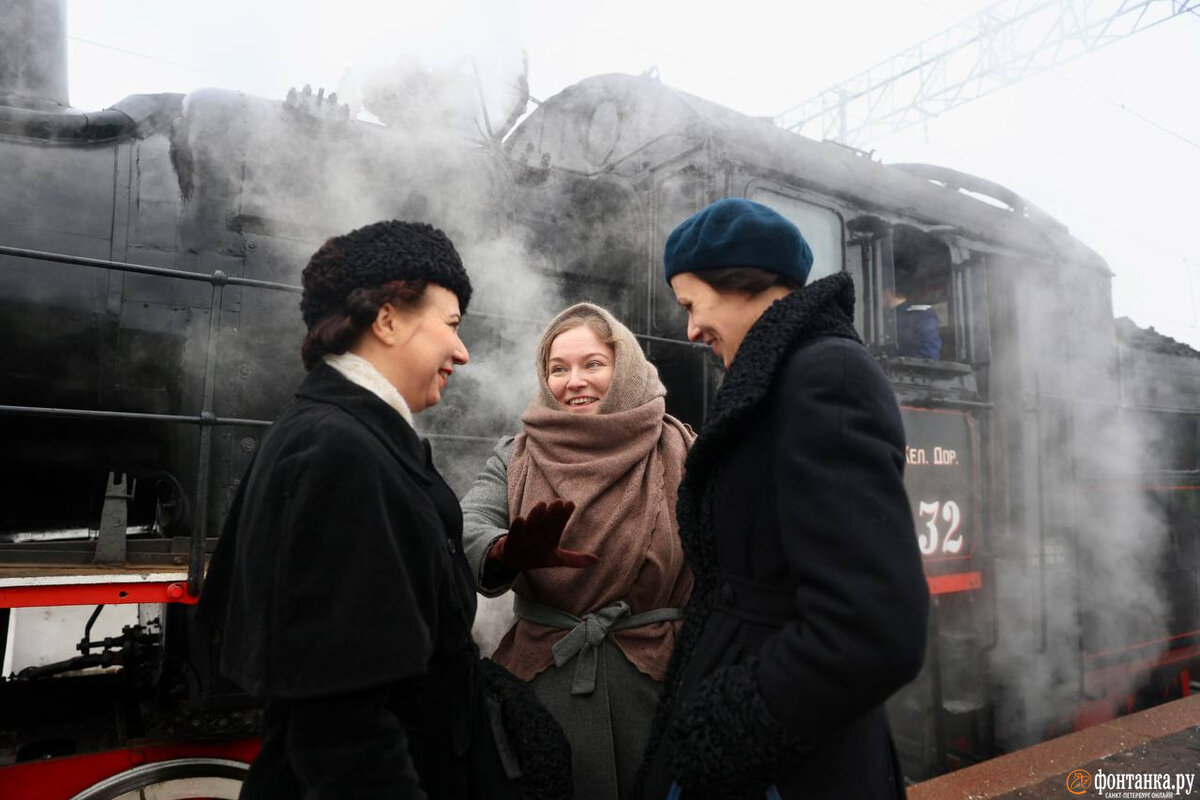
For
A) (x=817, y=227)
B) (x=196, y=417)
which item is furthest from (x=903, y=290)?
(x=196, y=417)

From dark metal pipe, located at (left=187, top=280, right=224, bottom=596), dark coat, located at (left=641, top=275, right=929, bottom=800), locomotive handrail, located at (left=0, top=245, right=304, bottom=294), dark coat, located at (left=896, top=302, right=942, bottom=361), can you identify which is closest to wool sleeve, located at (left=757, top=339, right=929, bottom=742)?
dark coat, located at (left=641, top=275, right=929, bottom=800)

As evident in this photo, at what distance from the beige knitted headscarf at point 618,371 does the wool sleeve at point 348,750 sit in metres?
0.85

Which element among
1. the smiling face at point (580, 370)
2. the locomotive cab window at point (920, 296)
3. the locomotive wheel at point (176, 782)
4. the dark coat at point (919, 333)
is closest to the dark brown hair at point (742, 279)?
the smiling face at point (580, 370)

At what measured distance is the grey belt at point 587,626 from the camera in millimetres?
1435

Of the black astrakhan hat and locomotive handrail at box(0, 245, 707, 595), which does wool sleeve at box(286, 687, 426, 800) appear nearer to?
the black astrakhan hat

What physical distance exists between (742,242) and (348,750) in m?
0.89

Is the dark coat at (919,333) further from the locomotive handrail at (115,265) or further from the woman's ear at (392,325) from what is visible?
the woman's ear at (392,325)

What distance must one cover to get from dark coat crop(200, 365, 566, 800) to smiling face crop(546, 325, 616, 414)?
0.59m

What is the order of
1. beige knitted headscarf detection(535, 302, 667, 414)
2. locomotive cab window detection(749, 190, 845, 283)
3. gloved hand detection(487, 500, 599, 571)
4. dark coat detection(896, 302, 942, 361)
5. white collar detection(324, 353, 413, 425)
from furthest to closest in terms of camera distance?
dark coat detection(896, 302, 942, 361), locomotive cab window detection(749, 190, 845, 283), beige knitted headscarf detection(535, 302, 667, 414), gloved hand detection(487, 500, 599, 571), white collar detection(324, 353, 413, 425)

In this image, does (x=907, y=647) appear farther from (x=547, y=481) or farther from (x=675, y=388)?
(x=675, y=388)

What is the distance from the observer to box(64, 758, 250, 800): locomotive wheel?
6.61 ft

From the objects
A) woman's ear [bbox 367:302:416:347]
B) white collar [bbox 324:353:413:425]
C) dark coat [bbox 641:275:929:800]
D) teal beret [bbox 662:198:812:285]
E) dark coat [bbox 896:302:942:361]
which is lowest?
dark coat [bbox 641:275:929:800]

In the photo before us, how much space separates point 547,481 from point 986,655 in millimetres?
3283

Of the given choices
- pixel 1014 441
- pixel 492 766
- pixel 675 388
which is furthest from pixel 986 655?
pixel 492 766
